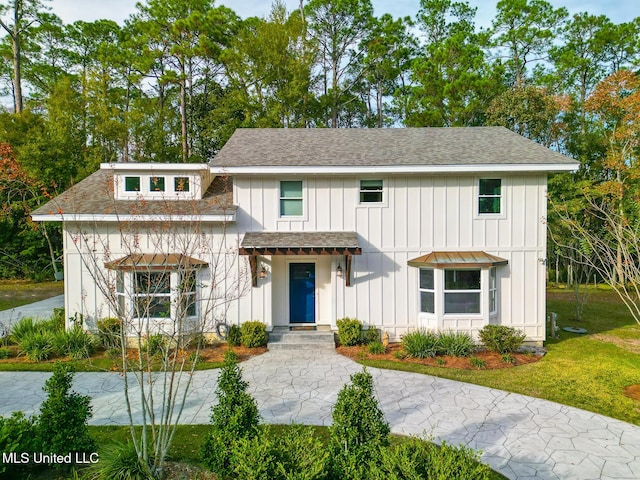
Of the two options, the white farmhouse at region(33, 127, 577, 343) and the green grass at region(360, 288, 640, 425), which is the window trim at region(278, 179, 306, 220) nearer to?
the white farmhouse at region(33, 127, 577, 343)

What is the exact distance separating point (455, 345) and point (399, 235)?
3.69 metres

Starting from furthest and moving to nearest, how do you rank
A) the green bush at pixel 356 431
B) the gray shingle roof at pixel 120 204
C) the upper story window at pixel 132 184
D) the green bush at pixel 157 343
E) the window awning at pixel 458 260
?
the upper story window at pixel 132 184, the window awning at pixel 458 260, the gray shingle roof at pixel 120 204, the green bush at pixel 157 343, the green bush at pixel 356 431

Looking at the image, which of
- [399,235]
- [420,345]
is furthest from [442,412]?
[399,235]

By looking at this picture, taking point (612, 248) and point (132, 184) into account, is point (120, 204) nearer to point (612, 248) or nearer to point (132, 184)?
point (132, 184)

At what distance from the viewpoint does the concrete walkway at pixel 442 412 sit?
228 inches

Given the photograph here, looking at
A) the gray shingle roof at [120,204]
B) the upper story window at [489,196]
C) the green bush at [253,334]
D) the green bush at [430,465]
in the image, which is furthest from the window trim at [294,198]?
the green bush at [430,465]

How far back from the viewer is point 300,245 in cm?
1081

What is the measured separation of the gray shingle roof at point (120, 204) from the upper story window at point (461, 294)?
284 inches

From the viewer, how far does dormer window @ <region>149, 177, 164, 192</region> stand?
12.2 metres

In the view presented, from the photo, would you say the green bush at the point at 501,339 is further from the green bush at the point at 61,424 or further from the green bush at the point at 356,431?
the green bush at the point at 61,424

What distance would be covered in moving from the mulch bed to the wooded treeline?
1533 cm

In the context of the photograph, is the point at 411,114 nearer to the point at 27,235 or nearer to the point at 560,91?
the point at 560,91

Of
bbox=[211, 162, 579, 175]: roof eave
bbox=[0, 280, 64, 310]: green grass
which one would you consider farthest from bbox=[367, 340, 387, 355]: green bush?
bbox=[0, 280, 64, 310]: green grass

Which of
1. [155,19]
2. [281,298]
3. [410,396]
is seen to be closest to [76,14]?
[155,19]
